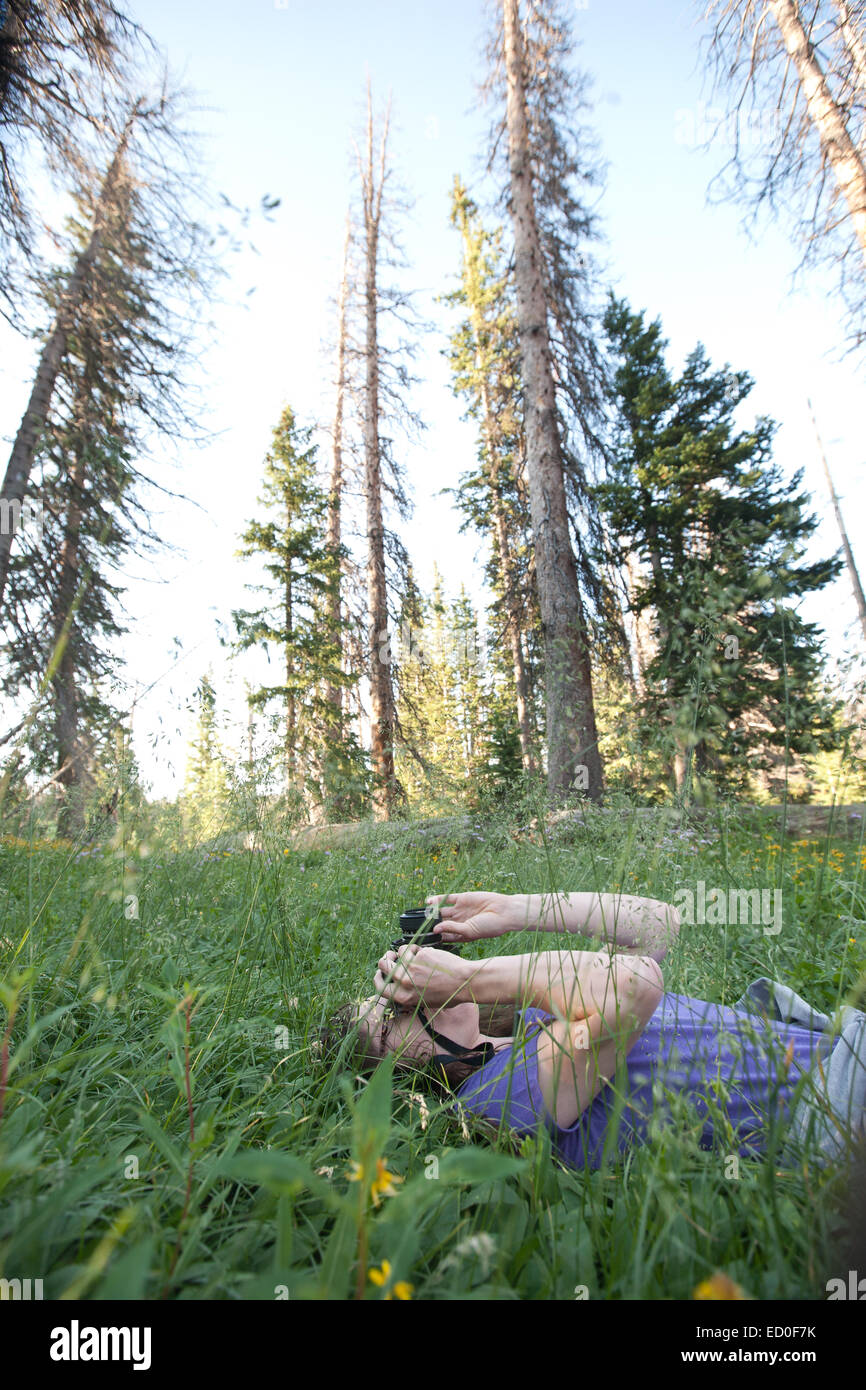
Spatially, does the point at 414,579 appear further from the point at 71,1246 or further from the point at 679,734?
the point at 71,1246

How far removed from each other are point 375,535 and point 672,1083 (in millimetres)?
10321

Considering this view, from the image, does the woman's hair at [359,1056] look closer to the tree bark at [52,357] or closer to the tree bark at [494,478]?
the tree bark at [52,357]

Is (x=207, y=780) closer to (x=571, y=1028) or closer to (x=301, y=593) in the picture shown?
(x=571, y=1028)

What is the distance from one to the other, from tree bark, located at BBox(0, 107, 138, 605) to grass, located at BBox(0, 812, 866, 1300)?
18.2 ft

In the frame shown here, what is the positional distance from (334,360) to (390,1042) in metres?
14.4

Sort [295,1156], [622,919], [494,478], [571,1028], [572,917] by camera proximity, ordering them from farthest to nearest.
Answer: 1. [494,478]
2. [572,917]
3. [622,919]
4. [571,1028]
5. [295,1156]

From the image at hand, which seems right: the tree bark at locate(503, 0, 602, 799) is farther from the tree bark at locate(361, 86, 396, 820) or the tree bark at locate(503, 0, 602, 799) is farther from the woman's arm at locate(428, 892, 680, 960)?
the woman's arm at locate(428, 892, 680, 960)

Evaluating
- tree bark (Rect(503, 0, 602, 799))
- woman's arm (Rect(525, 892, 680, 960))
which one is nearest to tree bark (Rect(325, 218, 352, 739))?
tree bark (Rect(503, 0, 602, 799))

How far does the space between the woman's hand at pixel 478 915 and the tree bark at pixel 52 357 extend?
6.37 meters

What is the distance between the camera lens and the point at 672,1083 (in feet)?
4.02

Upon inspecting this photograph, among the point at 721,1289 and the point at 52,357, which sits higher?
the point at 52,357

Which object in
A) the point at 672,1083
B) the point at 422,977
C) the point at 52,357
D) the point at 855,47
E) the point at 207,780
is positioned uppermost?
the point at 855,47

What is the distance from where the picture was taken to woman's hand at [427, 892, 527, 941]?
1.61 m

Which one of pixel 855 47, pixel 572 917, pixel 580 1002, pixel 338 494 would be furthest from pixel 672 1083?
pixel 338 494
